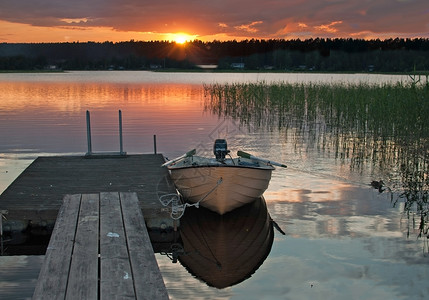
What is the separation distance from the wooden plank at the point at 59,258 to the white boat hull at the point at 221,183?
1985 millimetres

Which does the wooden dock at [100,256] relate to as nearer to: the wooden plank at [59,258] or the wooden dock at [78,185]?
the wooden plank at [59,258]

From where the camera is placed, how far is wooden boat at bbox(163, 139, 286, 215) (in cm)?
856

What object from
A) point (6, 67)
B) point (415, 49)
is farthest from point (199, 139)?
point (6, 67)

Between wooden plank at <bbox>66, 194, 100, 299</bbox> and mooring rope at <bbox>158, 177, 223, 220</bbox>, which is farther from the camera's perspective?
mooring rope at <bbox>158, 177, 223, 220</bbox>

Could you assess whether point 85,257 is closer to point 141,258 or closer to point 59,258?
point 59,258

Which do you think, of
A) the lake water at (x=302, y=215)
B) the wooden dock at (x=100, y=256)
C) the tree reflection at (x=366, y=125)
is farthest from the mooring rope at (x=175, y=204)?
the tree reflection at (x=366, y=125)

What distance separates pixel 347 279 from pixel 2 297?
4038 millimetres

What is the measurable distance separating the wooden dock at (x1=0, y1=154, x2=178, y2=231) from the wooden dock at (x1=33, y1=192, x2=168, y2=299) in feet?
1.60

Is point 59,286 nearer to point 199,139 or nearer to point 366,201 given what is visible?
point 366,201

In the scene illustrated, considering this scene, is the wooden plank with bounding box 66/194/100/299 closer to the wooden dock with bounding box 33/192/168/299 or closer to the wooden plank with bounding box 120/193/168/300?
the wooden dock with bounding box 33/192/168/299

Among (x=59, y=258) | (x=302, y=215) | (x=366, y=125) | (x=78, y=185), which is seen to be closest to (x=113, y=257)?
(x=59, y=258)

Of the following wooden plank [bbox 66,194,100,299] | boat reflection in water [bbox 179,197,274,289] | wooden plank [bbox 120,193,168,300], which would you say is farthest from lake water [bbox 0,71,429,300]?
wooden plank [bbox 66,194,100,299]

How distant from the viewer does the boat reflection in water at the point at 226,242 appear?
697cm

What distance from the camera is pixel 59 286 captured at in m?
4.84
